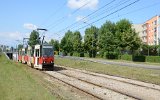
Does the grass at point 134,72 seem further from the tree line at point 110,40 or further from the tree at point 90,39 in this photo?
the tree at point 90,39

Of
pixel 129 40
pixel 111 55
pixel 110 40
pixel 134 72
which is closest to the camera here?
pixel 134 72

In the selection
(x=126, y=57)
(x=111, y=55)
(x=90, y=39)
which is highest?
(x=90, y=39)

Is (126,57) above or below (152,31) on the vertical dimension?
below

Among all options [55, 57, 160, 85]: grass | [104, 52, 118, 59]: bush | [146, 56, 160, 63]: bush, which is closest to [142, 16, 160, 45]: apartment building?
[104, 52, 118, 59]: bush

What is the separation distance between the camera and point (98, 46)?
102938mm

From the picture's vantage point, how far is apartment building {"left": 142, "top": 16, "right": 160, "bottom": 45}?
12600 centimetres

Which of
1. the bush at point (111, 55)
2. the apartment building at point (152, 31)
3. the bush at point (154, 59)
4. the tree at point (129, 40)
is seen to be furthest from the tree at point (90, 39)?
the bush at point (154, 59)

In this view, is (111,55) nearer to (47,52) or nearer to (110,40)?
(110,40)

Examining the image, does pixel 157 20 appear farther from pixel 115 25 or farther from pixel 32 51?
pixel 32 51

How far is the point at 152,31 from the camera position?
134m

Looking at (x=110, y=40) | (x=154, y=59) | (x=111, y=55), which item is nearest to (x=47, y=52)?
(x=154, y=59)

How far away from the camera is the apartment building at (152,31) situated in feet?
413

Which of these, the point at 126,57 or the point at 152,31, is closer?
the point at 126,57

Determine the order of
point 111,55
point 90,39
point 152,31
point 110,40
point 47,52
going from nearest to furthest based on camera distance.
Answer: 1. point 47,52
2. point 111,55
3. point 110,40
4. point 90,39
5. point 152,31
